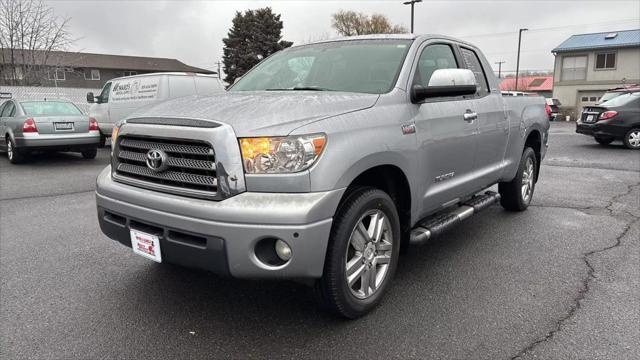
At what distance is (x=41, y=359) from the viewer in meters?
2.55

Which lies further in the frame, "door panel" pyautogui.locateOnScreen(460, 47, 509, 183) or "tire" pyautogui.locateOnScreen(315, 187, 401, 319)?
"door panel" pyautogui.locateOnScreen(460, 47, 509, 183)

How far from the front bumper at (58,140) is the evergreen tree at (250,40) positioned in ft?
124

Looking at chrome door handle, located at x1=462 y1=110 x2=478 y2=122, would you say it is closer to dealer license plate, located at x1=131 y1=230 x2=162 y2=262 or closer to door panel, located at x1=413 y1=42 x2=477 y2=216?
door panel, located at x1=413 y1=42 x2=477 y2=216

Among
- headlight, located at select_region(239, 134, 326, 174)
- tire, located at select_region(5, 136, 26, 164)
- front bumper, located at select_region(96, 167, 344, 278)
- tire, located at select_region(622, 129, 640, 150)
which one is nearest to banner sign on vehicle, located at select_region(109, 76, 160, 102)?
tire, located at select_region(5, 136, 26, 164)

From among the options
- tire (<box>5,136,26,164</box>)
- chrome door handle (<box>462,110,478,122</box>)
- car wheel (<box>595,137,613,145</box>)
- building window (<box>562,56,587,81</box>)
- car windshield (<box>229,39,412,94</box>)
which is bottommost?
car wheel (<box>595,137,613,145</box>)

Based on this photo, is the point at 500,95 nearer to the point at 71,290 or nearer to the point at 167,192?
the point at 167,192

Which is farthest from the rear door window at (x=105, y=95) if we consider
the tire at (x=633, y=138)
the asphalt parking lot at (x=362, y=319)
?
the tire at (x=633, y=138)

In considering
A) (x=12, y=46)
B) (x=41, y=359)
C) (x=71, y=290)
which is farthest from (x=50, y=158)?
(x=12, y=46)

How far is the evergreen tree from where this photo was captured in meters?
47.0

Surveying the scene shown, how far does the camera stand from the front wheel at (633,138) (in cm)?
1284

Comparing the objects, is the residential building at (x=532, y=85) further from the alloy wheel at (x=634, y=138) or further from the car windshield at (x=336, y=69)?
the car windshield at (x=336, y=69)

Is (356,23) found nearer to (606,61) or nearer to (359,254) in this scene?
(606,61)

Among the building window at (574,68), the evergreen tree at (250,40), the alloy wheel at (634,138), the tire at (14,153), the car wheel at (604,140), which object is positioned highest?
the evergreen tree at (250,40)

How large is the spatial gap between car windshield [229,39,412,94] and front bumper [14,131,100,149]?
743 cm
